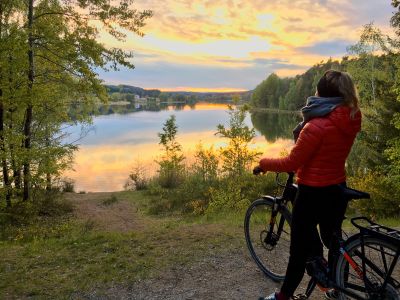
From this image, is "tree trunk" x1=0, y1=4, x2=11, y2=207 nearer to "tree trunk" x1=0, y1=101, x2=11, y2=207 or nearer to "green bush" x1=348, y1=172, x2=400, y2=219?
"tree trunk" x1=0, y1=101, x2=11, y2=207

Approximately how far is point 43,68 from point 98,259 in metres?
10.1

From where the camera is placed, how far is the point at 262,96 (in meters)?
124

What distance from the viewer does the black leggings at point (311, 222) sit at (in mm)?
3209

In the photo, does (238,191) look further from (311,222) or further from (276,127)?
(276,127)

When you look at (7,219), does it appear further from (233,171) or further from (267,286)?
(233,171)

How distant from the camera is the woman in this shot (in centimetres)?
303

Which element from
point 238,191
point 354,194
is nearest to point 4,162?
point 238,191

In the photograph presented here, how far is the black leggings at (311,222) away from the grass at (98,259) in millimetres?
1940

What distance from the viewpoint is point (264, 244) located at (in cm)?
471

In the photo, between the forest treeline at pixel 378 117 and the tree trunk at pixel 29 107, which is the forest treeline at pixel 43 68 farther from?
the forest treeline at pixel 378 117

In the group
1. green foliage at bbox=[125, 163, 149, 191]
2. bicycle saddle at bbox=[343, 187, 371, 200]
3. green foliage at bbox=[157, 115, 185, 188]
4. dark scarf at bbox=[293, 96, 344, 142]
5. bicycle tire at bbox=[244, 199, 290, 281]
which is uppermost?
dark scarf at bbox=[293, 96, 344, 142]

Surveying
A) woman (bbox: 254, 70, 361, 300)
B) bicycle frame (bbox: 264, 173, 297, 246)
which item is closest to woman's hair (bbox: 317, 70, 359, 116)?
woman (bbox: 254, 70, 361, 300)

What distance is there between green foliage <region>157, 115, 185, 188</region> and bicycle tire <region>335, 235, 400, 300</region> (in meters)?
18.5

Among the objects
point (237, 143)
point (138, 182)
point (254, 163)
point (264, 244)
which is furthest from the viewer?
point (138, 182)
